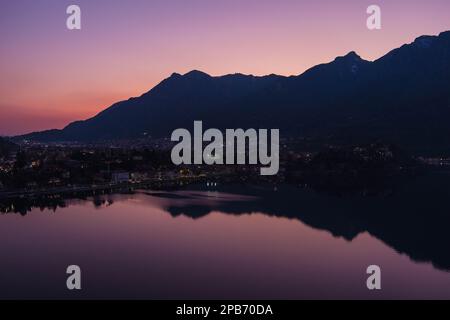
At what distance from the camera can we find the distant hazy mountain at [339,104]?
181 ft

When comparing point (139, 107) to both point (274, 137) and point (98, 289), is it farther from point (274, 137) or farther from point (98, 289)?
point (98, 289)

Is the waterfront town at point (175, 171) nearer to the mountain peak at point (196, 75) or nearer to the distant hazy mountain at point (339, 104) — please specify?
the distant hazy mountain at point (339, 104)

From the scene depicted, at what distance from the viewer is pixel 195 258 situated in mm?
12250

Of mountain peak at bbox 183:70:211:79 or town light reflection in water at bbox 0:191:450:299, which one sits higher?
mountain peak at bbox 183:70:211:79

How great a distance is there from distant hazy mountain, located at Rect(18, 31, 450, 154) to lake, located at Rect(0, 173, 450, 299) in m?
33.1

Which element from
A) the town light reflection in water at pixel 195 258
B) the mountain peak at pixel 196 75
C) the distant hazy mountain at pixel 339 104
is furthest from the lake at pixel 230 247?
the mountain peak at pixel 196 75

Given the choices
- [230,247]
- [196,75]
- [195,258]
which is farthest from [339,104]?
[195,258]

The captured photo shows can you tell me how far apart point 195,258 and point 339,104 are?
59200mm

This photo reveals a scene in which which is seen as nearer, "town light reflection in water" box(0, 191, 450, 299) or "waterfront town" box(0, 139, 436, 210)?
"town light reflection in water" box(0, 191, 450, 299)

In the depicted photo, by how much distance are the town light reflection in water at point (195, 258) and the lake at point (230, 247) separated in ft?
0.10

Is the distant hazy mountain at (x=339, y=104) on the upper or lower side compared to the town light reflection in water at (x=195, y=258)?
upper

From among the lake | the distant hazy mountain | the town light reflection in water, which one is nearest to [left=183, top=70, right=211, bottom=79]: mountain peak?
the distant hazy mountain

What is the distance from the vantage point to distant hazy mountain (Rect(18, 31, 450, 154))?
55281mm

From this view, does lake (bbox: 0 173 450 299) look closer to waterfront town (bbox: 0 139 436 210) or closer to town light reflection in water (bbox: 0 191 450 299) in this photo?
town light reflection in water (bbox: 0 191 450 299)
